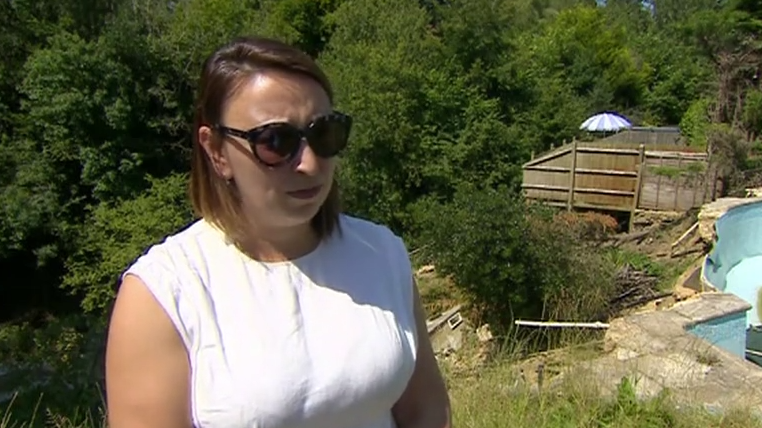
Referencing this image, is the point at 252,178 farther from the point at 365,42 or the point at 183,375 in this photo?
the point at 365,42

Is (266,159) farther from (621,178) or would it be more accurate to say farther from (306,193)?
(621,178)

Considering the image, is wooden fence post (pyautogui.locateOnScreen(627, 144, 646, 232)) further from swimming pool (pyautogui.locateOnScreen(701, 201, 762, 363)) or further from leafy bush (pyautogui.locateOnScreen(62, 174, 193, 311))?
leafy bush (pyautogui.locateOnScreen(62, 174, 193, 311))

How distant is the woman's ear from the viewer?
111cm

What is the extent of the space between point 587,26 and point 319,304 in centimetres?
3218

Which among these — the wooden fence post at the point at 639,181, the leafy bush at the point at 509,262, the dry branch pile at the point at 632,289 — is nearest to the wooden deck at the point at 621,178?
the wooden fence post at the point at 639,181

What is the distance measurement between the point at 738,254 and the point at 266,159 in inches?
454

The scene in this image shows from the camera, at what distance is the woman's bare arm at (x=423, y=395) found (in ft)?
4.13

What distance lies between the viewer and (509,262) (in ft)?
29.5

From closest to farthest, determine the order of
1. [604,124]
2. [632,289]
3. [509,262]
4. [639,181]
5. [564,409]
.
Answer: [564,409]
[509,262]
[632,289]
[639,181]
[604,124]

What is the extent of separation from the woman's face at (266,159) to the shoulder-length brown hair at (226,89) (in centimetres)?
1

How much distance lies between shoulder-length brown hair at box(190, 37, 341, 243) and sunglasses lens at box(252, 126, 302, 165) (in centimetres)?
8

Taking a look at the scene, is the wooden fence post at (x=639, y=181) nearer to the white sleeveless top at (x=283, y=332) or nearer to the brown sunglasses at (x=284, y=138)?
the white sleeveless top at (x=283, y=332)

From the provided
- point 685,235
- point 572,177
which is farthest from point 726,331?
point 572,177

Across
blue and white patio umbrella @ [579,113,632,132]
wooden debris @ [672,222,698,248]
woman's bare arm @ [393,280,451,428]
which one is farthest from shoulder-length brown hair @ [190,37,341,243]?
blue and white patio umbrella @ [579,113,632,132]
